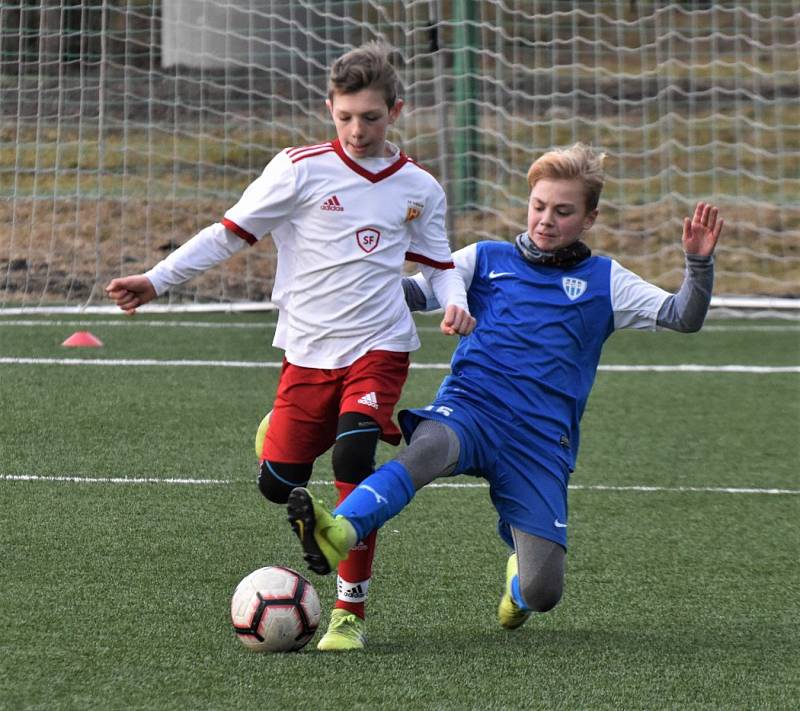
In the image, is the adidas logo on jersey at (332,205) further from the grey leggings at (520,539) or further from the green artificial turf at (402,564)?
the green artificial turf at (402,564)

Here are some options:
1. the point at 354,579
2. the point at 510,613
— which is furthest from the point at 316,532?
the point at 510,613

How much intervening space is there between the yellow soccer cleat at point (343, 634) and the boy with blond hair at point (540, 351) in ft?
1.39

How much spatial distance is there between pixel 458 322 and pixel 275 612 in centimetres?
88

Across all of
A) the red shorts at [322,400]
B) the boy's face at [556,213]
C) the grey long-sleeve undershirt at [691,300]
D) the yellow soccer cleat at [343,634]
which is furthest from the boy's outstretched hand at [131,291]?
the grey long-sleeve undershirt at [691,300]

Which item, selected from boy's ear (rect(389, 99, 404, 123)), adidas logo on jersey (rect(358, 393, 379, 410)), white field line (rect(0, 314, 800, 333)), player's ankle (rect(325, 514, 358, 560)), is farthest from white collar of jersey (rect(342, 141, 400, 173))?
white field line (rect(0, 314, 800, 333))

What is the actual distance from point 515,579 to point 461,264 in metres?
0.91

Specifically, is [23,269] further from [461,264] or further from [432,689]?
[432,689]

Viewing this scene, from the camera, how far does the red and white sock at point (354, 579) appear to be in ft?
13.1

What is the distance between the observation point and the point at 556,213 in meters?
4.16

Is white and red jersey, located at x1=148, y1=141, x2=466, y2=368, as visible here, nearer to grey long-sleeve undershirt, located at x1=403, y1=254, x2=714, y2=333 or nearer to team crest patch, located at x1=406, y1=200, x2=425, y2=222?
team crest patch, located at x1=406, y1=200, x2=425, y2=222

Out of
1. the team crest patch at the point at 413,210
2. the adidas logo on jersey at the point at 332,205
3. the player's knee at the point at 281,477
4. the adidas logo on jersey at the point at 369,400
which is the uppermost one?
the adidas logo on jersey at the point at 332,205

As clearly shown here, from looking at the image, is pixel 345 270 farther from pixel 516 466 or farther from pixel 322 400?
pixel 516 466

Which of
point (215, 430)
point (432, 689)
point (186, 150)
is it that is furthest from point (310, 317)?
point (186, 150)

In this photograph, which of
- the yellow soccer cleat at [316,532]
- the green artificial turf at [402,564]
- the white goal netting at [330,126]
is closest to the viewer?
the yellow soccer cleat at [316,532]
